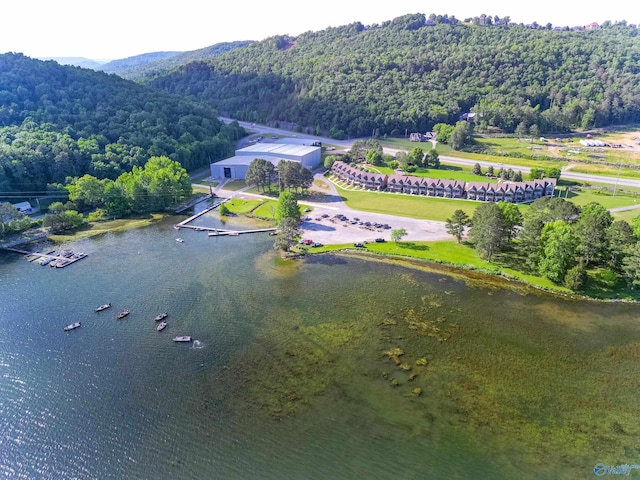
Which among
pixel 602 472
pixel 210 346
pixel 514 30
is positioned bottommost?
pixel 602 472

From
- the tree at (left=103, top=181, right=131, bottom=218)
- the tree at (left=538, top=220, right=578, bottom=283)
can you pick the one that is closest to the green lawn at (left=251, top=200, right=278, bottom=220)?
the tree at (left=103, top=181, right=131, bottom=218)

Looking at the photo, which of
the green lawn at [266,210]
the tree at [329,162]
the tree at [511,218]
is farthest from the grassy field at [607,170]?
the green lawn at [266,210]

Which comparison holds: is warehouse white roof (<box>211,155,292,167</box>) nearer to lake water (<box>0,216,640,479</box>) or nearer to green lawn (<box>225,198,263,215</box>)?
green lawn (<box>225,198,263,215</box>)

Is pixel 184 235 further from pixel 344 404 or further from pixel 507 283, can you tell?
pixel 507 283

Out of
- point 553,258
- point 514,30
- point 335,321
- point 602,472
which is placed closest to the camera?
point 602,472

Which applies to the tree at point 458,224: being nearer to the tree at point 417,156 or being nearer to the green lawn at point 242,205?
the green lawn at point 242,205

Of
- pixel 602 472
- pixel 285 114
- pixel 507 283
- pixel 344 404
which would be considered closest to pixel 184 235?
pixel 344 404

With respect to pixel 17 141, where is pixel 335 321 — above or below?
below

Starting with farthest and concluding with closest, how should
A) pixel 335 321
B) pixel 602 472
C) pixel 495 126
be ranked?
pixel 495 126
pixel 335 321
pixel 602 472
